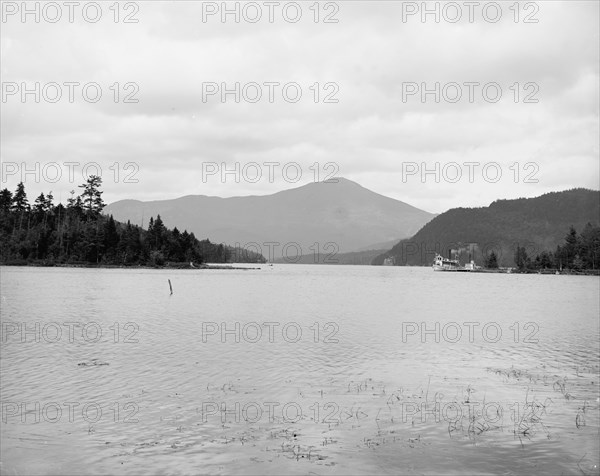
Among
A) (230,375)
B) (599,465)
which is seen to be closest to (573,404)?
(599,465)

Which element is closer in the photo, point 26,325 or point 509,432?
point 509,432

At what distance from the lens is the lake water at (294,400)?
1784cm

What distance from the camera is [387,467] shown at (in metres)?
17.3

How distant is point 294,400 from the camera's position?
1013 inches

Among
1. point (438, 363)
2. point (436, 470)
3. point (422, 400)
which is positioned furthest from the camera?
point (438, 363)

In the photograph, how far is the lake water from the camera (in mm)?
17844

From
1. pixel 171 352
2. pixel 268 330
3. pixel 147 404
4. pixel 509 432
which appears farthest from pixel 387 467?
pixel 268 330

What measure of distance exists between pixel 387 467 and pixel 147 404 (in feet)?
38.7

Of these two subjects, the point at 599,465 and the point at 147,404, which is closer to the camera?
the point at 599,465

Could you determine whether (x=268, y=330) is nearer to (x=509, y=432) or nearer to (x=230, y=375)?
(x=230, y=375)

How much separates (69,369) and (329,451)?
19.1m

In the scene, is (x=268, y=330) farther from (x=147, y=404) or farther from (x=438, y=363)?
(x=147, y=404)

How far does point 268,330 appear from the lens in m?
53.3

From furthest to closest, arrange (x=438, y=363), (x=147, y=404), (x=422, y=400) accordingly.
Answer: (x=438, y=363), (x=422, y=400), (x=147, y=404)
